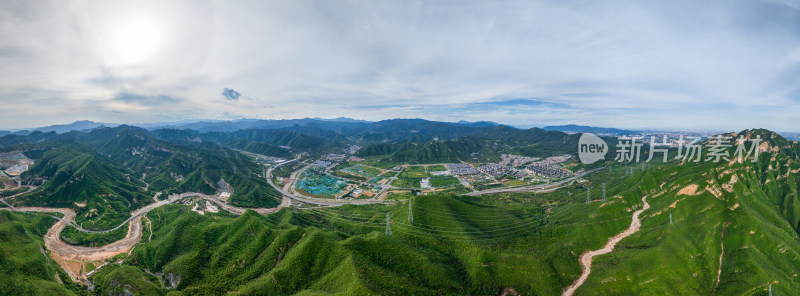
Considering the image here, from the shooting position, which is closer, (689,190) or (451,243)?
(451,243)

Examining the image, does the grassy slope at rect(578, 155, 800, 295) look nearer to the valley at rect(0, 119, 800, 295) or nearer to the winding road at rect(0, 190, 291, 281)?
the valley at rect(0, 119, 800, 295)

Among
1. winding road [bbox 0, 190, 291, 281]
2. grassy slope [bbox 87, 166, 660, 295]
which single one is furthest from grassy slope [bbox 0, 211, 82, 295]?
grassy slope [bbox 87, 166, 660, 295]

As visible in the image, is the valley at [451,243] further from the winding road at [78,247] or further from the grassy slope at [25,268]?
the grassy slope at [25,268]

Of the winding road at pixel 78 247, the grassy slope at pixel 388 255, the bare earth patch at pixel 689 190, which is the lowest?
the winding road at pixel 78 247

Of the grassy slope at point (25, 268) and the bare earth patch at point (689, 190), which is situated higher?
the bare earth patch at point (689, 190)

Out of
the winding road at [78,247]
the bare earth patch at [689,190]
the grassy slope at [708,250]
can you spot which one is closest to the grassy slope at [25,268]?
the winding road at [78,247]

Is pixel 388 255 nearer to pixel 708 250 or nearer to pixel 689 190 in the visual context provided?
pixel 708 250

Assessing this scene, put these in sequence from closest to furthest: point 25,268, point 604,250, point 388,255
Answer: point 25,268 → point 388,255 → point 604,250

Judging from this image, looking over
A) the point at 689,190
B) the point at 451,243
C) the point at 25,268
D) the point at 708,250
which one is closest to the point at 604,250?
the point at 708,250

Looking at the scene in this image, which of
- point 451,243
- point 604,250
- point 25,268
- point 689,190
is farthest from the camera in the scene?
point 689,190

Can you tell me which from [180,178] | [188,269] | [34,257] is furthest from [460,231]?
[180,178]
